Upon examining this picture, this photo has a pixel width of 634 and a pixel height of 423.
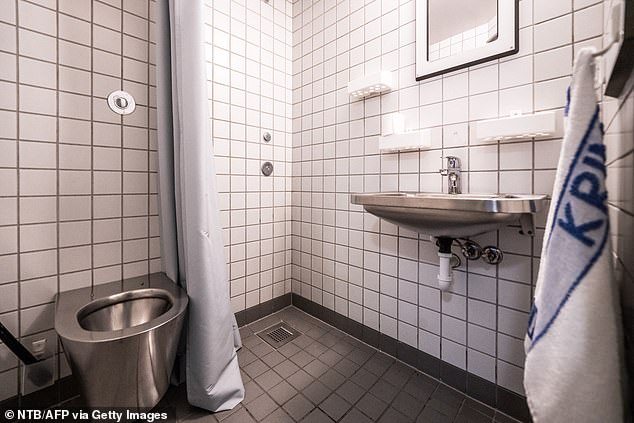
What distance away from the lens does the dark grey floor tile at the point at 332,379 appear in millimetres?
1237

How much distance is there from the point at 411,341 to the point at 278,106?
1723mm

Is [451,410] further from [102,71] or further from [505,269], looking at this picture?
[102,71]

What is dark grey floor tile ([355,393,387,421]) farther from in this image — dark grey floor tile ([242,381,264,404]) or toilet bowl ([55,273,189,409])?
toilet bowl ([55,273,189,409])

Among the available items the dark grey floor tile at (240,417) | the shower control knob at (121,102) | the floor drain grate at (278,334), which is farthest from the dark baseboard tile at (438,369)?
the shower control knob at (121,102)

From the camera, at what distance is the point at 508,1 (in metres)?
1.03

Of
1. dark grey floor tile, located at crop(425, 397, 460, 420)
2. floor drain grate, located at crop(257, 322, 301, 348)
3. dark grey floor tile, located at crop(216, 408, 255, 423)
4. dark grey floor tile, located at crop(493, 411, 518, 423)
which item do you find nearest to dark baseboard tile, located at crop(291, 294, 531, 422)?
dark grey floor tile, located at crop(493, 411, 518, 423)

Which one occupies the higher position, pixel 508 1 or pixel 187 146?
pixel 508 1

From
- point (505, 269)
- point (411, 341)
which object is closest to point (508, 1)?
point (505, 269)

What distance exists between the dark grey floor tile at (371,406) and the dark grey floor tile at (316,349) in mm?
366

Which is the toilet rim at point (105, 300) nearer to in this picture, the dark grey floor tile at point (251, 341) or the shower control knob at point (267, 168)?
the dark grey floor tile at point (251, 341)

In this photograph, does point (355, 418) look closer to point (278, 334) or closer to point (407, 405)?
point (407, 405)

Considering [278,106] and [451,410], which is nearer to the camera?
[451,410]

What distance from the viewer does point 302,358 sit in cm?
143

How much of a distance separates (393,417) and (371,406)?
0.31ft
